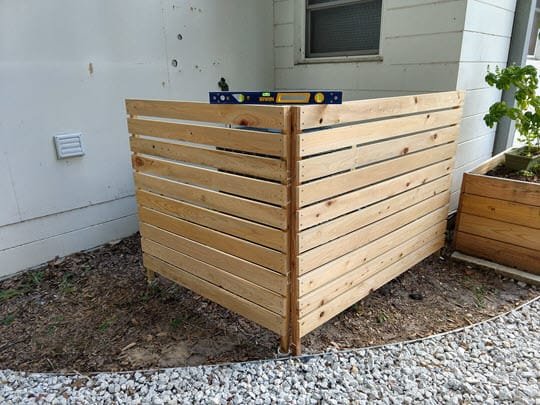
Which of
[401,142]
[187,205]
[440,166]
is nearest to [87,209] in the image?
[187,205]

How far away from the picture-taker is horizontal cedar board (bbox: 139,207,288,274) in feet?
6.14

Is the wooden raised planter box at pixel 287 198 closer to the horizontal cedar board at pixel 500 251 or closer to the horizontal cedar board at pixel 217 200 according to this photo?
the horizontal cedar board at pixel 217 200

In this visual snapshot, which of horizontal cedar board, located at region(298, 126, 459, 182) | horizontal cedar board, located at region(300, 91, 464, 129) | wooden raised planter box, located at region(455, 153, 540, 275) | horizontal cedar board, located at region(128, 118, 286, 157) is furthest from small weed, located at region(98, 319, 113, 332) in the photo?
wooden raised planter box, located at region(455, 153, 540, 275)

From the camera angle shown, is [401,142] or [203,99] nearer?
[401,142]

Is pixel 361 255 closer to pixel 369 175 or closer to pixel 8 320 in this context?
pixel 369 175

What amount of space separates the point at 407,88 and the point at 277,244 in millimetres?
Result: 2051

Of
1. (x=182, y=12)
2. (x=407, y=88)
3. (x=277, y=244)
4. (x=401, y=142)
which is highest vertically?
(x=182, y=12)

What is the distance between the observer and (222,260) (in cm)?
212

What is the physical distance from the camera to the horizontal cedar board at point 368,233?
188 centimetres

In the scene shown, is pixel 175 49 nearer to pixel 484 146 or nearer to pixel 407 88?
pixel 407 88

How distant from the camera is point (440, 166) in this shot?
275 cm

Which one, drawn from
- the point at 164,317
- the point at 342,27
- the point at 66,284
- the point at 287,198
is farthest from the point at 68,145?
the point at 342,27

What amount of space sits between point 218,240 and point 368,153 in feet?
2.90

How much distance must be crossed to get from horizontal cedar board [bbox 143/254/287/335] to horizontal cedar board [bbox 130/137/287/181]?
669mm
